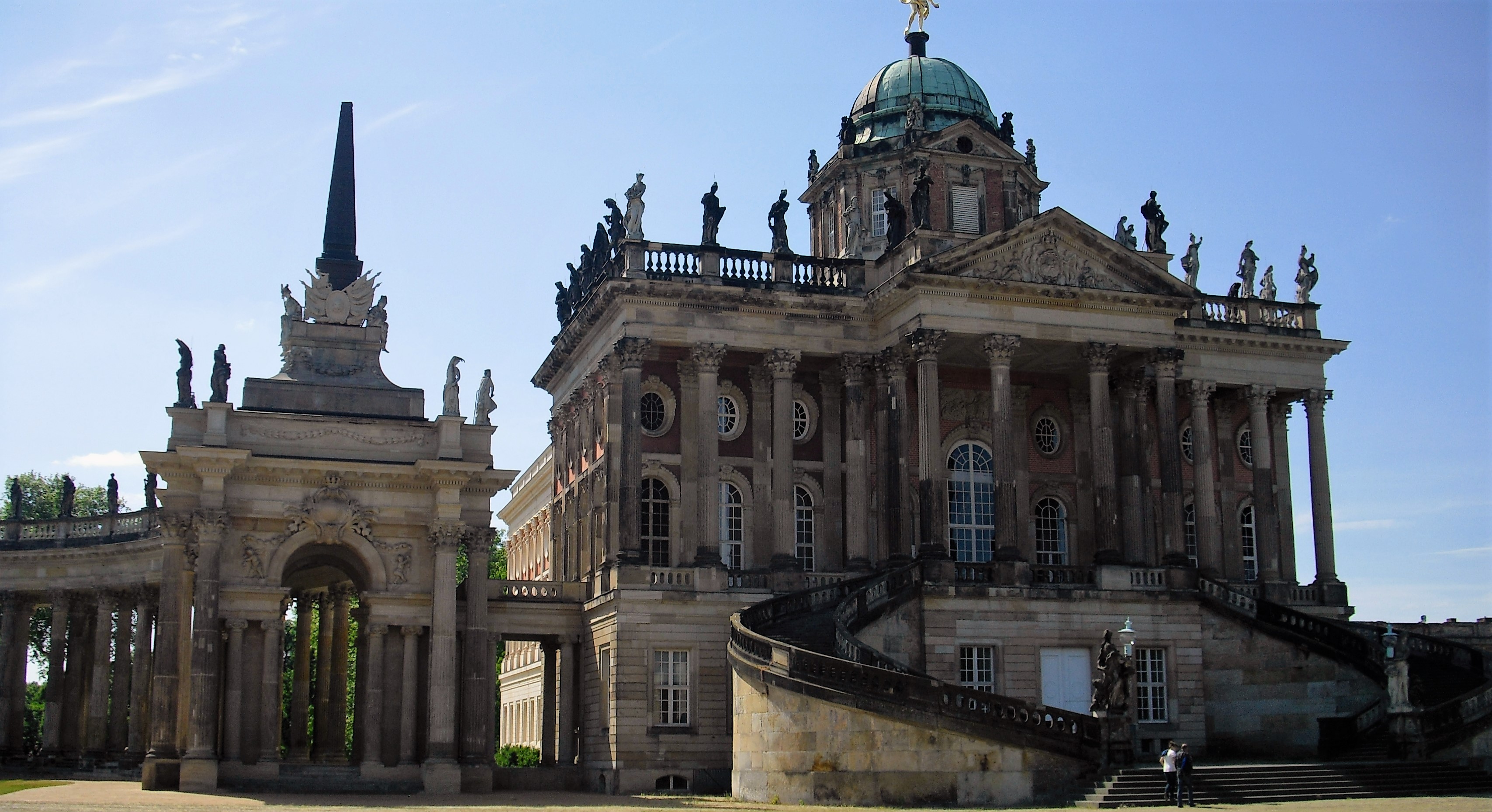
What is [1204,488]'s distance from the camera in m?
51.9

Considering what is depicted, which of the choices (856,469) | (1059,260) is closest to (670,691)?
(856,469)

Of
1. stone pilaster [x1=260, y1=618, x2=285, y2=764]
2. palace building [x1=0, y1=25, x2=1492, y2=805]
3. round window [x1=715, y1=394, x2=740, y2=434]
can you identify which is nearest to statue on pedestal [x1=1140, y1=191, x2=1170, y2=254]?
palace building [x1=0, y1=25, x2=1492, y2=805]

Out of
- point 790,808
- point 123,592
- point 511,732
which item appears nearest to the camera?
point 790,808

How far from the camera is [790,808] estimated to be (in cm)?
3372

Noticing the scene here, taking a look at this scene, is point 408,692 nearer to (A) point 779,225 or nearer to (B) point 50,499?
(A) point 779,225

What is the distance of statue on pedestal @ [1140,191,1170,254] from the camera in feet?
167

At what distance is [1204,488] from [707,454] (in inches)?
652

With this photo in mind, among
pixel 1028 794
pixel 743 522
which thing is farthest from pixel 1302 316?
pixel 1028 794

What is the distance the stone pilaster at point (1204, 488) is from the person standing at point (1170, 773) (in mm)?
17983

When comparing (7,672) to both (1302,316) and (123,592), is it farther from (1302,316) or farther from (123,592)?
(1302,316)

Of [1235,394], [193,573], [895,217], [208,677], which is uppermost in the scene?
[895,217]

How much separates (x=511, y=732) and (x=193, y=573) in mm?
38546

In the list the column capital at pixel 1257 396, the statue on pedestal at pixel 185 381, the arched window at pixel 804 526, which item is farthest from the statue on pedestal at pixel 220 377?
the column capital at pixel 1257 396

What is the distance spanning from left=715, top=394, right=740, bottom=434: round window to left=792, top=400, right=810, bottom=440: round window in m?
1.88
